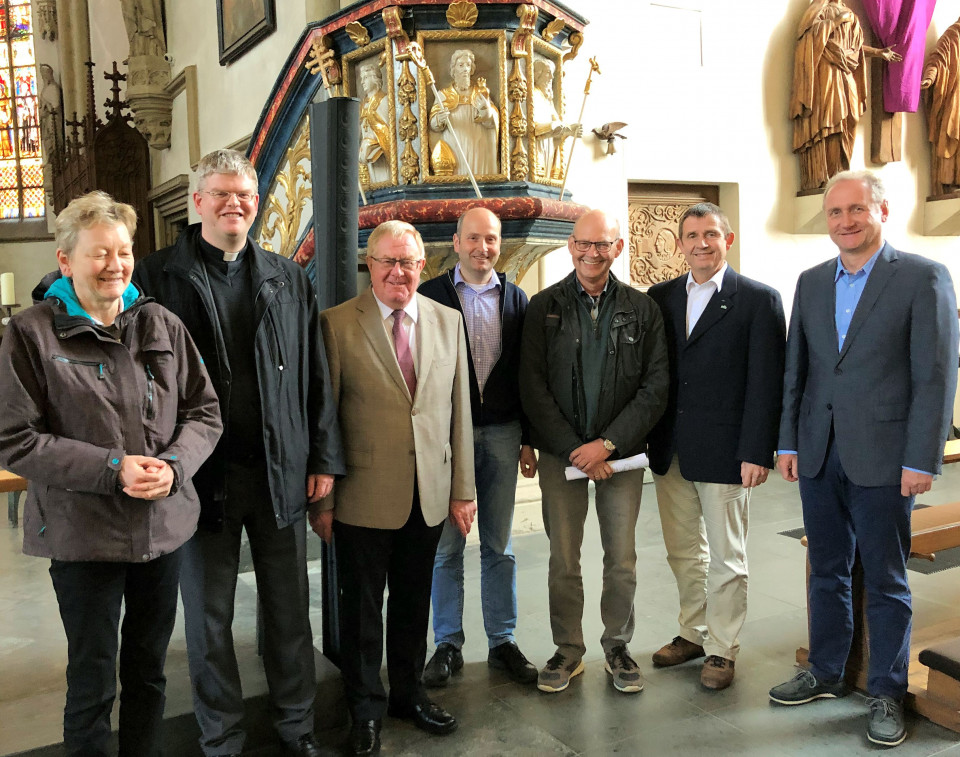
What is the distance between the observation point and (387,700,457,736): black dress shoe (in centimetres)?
250

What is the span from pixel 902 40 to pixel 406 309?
19.3 feet

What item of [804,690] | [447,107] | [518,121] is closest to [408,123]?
[447,107]

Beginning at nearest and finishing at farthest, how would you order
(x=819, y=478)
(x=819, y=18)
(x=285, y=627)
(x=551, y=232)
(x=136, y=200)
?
(x=285, y=627), (x=819, y=478), (x=551, y=232), (x=819, y=18), (x=136, y=200)

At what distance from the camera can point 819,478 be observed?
2.64 meters

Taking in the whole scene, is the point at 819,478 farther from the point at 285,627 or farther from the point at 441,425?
the point at 285,627

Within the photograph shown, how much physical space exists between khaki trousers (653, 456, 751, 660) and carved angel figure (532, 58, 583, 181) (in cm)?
188

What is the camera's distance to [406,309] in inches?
96.2

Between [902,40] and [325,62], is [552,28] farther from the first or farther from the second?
[902,40]

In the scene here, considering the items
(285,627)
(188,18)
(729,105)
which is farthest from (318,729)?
(188,18)

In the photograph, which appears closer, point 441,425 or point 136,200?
point 441,425

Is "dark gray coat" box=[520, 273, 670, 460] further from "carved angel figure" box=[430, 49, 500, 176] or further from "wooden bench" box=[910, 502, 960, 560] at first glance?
"carved angel figure" box=[430, 49, 500, 176]

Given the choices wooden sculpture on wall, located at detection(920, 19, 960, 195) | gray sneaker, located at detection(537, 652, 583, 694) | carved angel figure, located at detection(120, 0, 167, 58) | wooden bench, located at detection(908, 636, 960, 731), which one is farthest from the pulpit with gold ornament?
carved angel figure, located at detection(120, 0, 167, 58)

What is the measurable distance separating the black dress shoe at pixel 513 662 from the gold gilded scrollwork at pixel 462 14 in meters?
2.82

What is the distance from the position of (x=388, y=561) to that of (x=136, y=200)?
8352 millimetres
